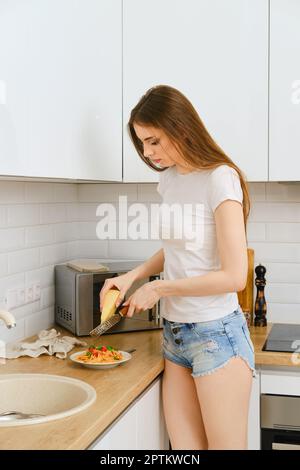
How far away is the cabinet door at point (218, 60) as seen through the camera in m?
2.24

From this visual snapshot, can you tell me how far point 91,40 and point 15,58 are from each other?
56cm

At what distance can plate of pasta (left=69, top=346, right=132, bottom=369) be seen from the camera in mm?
1872

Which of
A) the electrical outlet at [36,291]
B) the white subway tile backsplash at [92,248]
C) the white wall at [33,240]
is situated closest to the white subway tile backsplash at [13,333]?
the white wall at [33,240]

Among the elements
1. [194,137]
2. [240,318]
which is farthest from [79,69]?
[240,318]

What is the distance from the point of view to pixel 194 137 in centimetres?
185

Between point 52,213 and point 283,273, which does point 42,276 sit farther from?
point 283,273

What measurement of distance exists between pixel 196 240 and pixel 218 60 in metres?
0.74

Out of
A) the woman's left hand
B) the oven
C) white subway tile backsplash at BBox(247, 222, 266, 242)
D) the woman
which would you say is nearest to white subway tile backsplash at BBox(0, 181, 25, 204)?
the woman

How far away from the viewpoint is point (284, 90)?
2.22 metres

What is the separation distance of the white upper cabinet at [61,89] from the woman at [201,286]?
0.21 meters

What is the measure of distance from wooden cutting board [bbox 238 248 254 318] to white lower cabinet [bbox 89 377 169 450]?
670mm

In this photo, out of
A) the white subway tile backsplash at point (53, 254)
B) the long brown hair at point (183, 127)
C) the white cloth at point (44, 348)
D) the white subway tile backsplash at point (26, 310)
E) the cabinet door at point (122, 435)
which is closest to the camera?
the cabinet door at point (122, 435)

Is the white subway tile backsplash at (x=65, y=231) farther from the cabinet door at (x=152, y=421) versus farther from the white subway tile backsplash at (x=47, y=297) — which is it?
the cabinet door at (x=152, y=421)

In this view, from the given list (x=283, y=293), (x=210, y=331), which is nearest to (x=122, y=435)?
(x=210, y=331)
